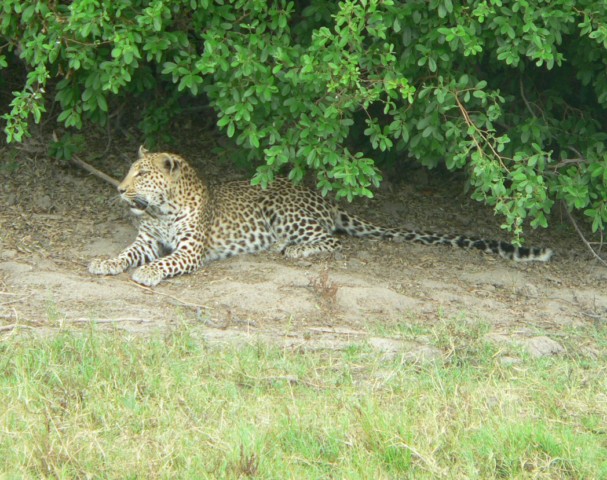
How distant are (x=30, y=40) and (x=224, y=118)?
1.75 m

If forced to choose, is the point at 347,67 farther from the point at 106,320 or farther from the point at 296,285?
the point at 106,320

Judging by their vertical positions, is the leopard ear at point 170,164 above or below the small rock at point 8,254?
above

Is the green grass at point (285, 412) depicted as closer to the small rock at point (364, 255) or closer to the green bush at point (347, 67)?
the green bush at point (347, 67)

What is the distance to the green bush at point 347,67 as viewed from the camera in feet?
25.6

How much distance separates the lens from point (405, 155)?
38.1 ft

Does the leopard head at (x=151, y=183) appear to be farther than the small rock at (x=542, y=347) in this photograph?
Yes

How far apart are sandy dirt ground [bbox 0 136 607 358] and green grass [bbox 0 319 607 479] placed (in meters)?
0.37

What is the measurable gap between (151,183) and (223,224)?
0.78 m

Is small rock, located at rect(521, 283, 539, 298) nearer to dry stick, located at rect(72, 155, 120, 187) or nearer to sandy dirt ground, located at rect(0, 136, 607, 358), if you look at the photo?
sandy dirt ground, located at rect(0, 136, 607, 358)

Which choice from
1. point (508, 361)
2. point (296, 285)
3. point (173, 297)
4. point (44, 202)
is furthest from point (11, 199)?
point (508, 361)

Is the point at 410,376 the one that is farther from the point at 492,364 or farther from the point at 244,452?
the point at 244,452

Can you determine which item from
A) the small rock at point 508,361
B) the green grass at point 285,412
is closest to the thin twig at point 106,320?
the green grass at point 285,412

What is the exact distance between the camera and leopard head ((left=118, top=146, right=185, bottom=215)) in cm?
932

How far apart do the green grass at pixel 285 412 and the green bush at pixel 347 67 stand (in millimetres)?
1822
